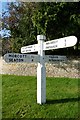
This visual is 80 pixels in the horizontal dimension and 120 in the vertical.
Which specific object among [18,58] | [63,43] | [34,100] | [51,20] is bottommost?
[34,100]

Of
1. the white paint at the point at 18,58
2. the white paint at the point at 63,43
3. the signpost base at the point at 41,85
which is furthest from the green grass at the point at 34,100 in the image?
the white paint at the point at 63,43

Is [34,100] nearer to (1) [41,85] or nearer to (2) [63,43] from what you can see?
(1) [41,85]

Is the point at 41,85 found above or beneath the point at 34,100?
above

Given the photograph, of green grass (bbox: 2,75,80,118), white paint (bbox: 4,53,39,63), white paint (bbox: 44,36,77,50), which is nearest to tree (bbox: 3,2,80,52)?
green grass (bbox: 2,75,80,118)

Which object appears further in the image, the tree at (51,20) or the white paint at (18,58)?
the tree at (51,20)

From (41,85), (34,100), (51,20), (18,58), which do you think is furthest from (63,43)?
(51,20)

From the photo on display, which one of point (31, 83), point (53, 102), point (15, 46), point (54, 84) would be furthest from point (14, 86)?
point (15, 46)

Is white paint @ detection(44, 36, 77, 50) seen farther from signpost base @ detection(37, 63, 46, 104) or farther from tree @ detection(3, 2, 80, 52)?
tree @ detection(3, 2, 80, 52)

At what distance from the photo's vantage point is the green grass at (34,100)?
7941 millimetres

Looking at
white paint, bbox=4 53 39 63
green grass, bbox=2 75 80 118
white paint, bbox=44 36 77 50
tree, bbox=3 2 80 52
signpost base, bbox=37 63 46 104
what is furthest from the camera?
tree, bbox=3 2 80 52

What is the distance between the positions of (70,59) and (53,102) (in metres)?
6.21

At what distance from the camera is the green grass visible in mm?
7941

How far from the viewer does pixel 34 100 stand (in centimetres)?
880

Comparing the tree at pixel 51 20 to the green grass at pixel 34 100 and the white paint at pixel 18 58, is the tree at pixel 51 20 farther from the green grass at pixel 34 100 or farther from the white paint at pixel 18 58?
the white paint at pixel 18 58
